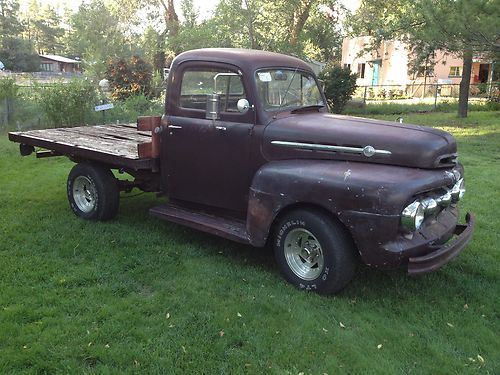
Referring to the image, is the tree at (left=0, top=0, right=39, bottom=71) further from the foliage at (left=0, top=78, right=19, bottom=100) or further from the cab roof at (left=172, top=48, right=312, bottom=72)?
the cab roof at (left=172, top=48, right=312, bottom=72)

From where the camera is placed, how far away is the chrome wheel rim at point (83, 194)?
6016 millimetres

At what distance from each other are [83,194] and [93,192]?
1.08 feet

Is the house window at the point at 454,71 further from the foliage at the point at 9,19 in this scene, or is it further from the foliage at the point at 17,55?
the foliage at the point at 9,19

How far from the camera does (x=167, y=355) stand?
329 centimetres

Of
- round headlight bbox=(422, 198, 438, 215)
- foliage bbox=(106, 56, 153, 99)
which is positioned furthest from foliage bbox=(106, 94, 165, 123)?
round headlight bbox=(422, 198, 438, 215)

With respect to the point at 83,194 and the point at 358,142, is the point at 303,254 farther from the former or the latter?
the point at 83,194

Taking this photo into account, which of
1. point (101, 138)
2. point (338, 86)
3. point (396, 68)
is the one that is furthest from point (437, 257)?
point (396, 68)

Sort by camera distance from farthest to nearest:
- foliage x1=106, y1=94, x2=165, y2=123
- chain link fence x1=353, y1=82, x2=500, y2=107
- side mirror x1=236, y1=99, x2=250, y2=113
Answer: chain link fence x1=353, y1=82, x2=500, y2=107
foliage x1=106, y1=94, x2=165, y2=123
side mirror x1=236, y1=99, x2=250, y2=113

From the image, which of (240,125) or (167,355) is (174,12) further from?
(167,355)

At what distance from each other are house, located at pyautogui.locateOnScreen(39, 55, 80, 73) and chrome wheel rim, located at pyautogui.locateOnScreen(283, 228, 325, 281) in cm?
7760

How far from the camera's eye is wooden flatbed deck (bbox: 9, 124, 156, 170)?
17.5 ft

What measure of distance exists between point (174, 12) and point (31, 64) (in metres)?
44.9

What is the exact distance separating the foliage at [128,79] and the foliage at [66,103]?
15.3 ft

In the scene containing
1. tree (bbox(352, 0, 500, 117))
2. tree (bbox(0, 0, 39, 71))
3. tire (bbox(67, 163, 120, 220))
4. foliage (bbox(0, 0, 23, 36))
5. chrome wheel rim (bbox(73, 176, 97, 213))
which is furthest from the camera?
foliage (bbox(0, 0, 23, 36))
